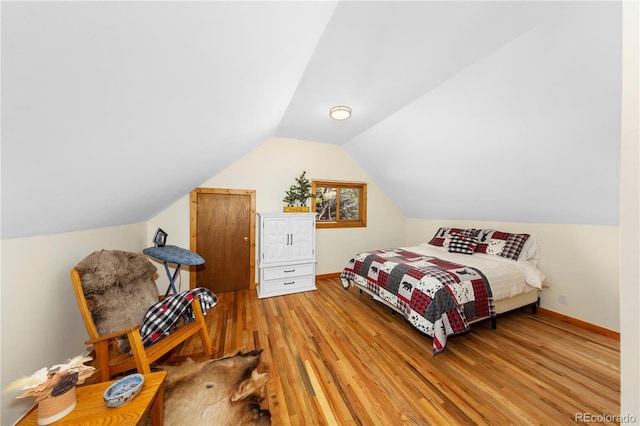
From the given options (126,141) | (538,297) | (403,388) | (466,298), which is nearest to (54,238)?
(126,141)

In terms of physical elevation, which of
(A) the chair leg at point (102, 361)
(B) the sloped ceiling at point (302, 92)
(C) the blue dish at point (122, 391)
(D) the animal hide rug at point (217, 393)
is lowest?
(D) the animal hide rug at point (217, 393)

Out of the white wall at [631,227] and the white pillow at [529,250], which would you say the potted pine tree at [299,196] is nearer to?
the white pillow at [529,250]

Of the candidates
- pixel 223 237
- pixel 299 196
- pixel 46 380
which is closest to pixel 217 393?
pixel 46 380

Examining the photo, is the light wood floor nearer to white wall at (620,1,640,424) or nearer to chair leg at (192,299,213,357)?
chair leg at (192,299,213,357)

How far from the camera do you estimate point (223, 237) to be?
3693 mm

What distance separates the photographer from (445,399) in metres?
1.69

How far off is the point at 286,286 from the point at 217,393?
77.8 inches

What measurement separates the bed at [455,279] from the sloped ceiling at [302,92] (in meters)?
0.62

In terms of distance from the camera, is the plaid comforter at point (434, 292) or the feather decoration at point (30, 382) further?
the plaid comforter at point (434, 292)

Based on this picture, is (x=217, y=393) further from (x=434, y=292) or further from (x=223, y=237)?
(x=223, y=237)

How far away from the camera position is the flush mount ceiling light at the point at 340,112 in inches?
109

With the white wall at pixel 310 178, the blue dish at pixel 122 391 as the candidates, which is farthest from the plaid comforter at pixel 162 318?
the white wall at pixel 310 178

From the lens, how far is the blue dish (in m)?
1.12

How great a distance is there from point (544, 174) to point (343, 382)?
3.06 metres
